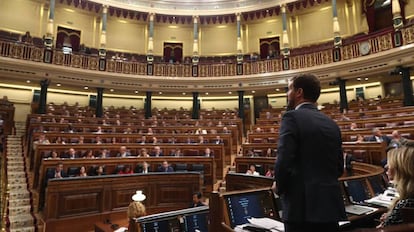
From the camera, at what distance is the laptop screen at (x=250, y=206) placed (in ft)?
5.72

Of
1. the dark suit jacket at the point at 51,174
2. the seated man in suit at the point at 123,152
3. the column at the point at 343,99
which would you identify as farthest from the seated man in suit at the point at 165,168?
the column at the point at 343,99

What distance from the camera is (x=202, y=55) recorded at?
15516mm

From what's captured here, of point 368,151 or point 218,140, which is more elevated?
point 218,140

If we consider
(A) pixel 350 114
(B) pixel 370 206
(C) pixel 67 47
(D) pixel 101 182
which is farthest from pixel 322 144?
(C) pixel 67 47

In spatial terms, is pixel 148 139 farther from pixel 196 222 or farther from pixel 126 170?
pixel 196 222

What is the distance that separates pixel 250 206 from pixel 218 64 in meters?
11.3

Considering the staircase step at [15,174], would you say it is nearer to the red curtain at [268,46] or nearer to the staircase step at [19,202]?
the staircase step at [19,202]

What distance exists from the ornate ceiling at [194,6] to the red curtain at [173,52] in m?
2.02

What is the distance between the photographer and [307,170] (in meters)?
1.15

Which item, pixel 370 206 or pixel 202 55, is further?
pixel 202 55

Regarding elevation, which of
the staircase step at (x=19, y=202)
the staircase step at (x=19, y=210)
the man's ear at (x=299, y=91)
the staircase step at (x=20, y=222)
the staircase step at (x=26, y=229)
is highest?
the man's ear at (x=299, y=91)

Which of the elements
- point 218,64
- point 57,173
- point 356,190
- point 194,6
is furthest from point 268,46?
point 356,190

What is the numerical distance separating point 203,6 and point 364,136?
417 inches

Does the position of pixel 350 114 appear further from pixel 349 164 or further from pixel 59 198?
pixel 59 198
